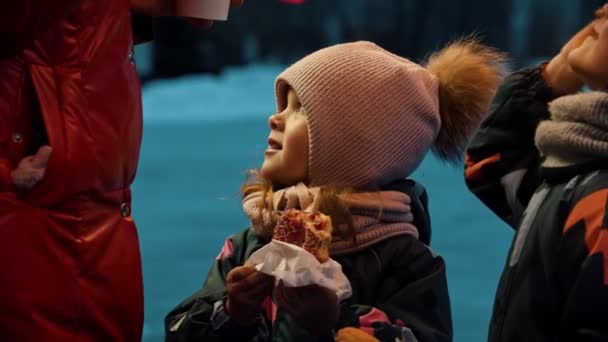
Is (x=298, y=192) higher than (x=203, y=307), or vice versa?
(x=298, y=192)

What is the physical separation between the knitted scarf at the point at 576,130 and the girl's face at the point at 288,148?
16.2 inches

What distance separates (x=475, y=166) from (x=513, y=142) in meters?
0.09

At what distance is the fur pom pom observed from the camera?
2176 millimetres

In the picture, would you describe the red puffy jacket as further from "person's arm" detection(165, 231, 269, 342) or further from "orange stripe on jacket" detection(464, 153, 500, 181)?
"orange stripe on jacket" detection(464, 153, 500, 181)

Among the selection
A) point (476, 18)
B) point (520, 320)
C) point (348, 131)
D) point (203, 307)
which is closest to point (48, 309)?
point (203, 307)

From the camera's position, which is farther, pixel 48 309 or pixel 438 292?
pixel 438 292

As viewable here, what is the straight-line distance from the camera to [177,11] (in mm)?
2123

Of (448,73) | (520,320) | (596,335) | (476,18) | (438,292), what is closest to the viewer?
(596,335)

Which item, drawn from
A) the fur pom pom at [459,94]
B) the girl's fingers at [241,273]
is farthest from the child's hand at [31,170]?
the fur pom pom at [459,94]

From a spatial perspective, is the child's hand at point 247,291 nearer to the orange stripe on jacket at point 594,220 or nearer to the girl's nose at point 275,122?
the girl's nose at point 275,122

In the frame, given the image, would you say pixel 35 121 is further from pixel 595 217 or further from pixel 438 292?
pixel 595 217

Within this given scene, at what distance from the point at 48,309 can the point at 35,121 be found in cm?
30

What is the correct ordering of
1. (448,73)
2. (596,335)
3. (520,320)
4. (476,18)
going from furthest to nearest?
(476,18) → (448,73) → (520,320) → (596,335)

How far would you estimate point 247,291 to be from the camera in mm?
1902
